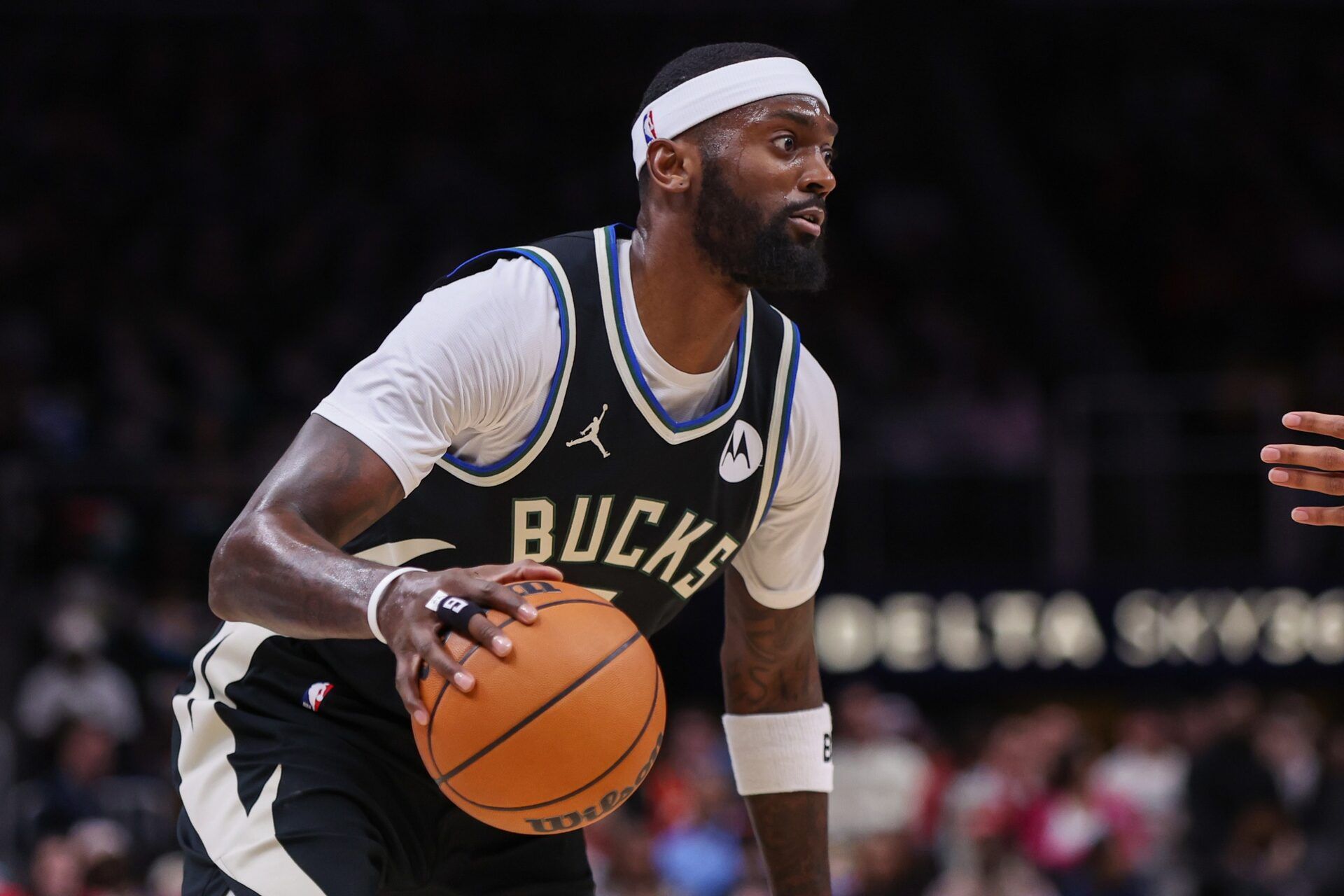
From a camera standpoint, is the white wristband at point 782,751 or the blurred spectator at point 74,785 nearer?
the white wristband at point 782,751

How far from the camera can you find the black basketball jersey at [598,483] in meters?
3.54

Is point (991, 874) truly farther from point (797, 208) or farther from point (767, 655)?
point (797, 208)

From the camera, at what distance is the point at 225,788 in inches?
136

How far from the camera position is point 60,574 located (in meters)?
10.4

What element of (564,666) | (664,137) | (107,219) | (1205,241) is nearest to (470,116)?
(107,219)

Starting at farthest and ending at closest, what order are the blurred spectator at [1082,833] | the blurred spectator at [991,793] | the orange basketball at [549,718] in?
the blurred spectator at [991,793] → the blurred spectator at [1082,833] → the orange basketball at [549,718]

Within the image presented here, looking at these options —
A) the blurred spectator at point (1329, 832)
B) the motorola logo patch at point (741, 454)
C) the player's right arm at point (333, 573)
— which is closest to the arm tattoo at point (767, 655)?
the motorola logo patch at point (741, 454)

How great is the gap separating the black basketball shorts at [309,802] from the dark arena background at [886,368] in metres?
3.70

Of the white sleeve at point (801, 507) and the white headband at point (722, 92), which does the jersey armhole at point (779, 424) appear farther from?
the white headband at point (722, 92)

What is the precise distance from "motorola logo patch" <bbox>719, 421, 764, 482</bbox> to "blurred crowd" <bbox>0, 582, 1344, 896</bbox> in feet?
16.7

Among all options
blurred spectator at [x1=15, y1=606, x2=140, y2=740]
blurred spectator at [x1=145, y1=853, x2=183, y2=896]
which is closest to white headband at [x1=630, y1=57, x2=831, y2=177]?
blurred spectator at [x1=145, y1=853, x2=183, y2=896]

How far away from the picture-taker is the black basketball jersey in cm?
354

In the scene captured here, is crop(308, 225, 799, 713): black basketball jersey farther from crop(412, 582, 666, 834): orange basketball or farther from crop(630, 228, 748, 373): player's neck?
crop(412, 582, 666, 834): orange basketball

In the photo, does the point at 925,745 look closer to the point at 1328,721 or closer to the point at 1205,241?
the point at 1328,721
